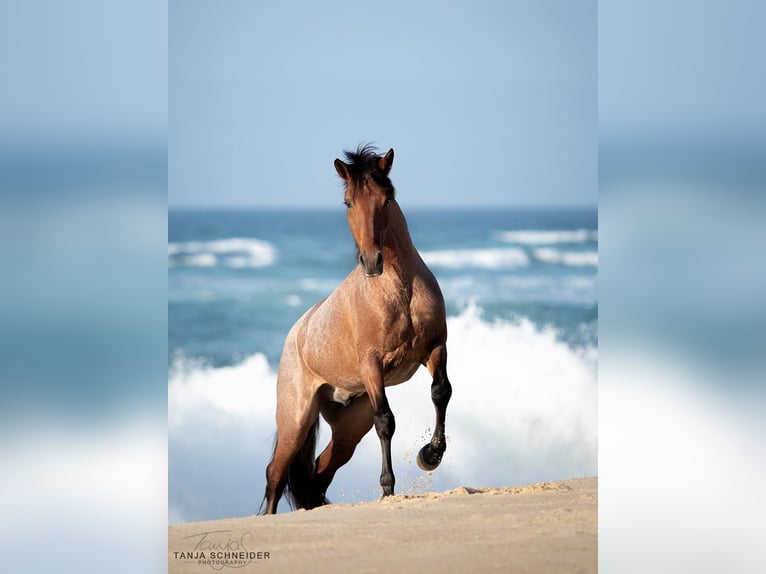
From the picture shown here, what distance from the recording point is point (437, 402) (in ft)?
15.1

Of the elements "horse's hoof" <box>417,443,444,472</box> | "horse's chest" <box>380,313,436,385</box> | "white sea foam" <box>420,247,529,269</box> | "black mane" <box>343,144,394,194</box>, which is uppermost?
"black mane" <box>343,144,394,194</box>

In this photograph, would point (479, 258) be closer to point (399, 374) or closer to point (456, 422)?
point (456, 422)

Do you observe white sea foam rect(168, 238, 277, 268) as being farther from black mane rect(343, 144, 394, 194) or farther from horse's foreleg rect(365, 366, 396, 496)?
horse's foreleg rect(365, 366, 396, 496)

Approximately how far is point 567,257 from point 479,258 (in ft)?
2.34

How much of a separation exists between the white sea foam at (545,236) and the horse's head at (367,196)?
93 centimetres

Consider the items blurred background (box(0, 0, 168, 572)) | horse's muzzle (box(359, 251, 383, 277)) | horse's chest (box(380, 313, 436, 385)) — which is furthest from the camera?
blurred background (box(0, 0, 168, 572))

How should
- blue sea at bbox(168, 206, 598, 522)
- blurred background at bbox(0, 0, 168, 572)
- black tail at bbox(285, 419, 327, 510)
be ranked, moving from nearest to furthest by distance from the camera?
1. blue sea at bbox(168, 206, 598, 522)
2. black tail at bbox(285, 419, 327, 510)
3. blurred background at bbox(0, 0, 168, 572)

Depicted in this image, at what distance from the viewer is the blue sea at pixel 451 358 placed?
193 inches

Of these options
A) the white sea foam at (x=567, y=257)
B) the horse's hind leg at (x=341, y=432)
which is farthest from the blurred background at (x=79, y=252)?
the white sea foam at (x=567, y=257)

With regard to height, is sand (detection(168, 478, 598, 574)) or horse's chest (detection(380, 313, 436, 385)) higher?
horse's chest (detection(380, 313, 436, 385))

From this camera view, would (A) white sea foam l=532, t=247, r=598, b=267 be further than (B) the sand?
Yes

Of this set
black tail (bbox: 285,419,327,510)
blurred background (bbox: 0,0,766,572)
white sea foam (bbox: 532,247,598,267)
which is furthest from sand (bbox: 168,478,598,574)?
white sea foam (bbox: 532,247,598,267)

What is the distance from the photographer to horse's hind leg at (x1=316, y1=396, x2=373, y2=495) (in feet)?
16.9

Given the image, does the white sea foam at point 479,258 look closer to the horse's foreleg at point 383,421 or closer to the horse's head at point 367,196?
the horse's head at point 367,196
